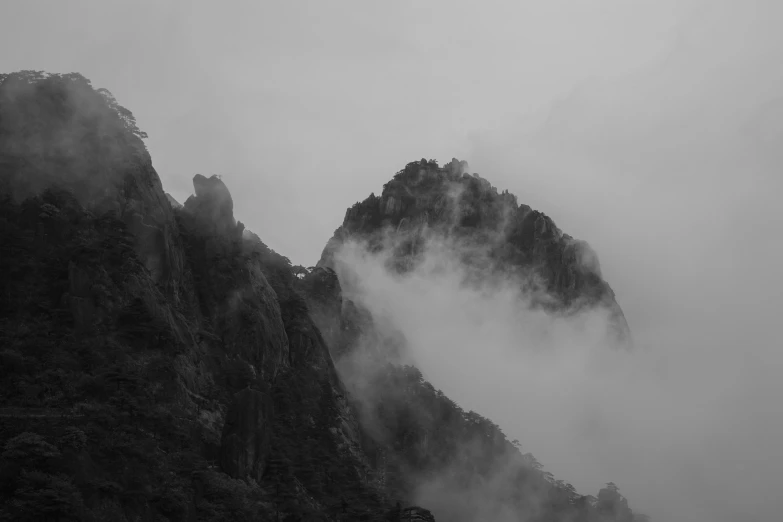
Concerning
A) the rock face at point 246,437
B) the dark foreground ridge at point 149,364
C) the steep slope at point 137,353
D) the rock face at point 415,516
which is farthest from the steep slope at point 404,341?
the rock face at point 246,437

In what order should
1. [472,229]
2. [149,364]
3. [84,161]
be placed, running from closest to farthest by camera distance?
[149,364] < [84,161] < [472,229]

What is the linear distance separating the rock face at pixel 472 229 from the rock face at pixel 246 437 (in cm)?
9597

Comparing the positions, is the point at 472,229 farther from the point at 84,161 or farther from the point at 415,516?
the point at 84,161

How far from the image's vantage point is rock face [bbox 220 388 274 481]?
68.8 m

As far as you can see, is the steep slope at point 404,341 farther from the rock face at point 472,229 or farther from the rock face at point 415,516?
the rock face at point 415,516

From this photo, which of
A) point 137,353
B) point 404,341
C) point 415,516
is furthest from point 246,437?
point 404,341

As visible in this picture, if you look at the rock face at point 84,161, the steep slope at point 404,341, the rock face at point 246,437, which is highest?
the steep slope at point 404,341

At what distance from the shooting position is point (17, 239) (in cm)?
6869

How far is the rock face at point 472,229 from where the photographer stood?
17175 cm

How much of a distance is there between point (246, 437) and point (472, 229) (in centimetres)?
11165

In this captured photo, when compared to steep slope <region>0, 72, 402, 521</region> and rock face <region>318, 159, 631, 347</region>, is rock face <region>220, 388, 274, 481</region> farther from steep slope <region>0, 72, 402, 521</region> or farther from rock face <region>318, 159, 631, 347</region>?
rock face <region>318, 159, 631, 347</region>

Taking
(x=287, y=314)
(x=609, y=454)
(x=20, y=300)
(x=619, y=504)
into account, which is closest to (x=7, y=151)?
(x=20, y=300)

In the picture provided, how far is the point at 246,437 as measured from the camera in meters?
70.8

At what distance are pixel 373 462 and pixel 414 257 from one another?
82612 mm
